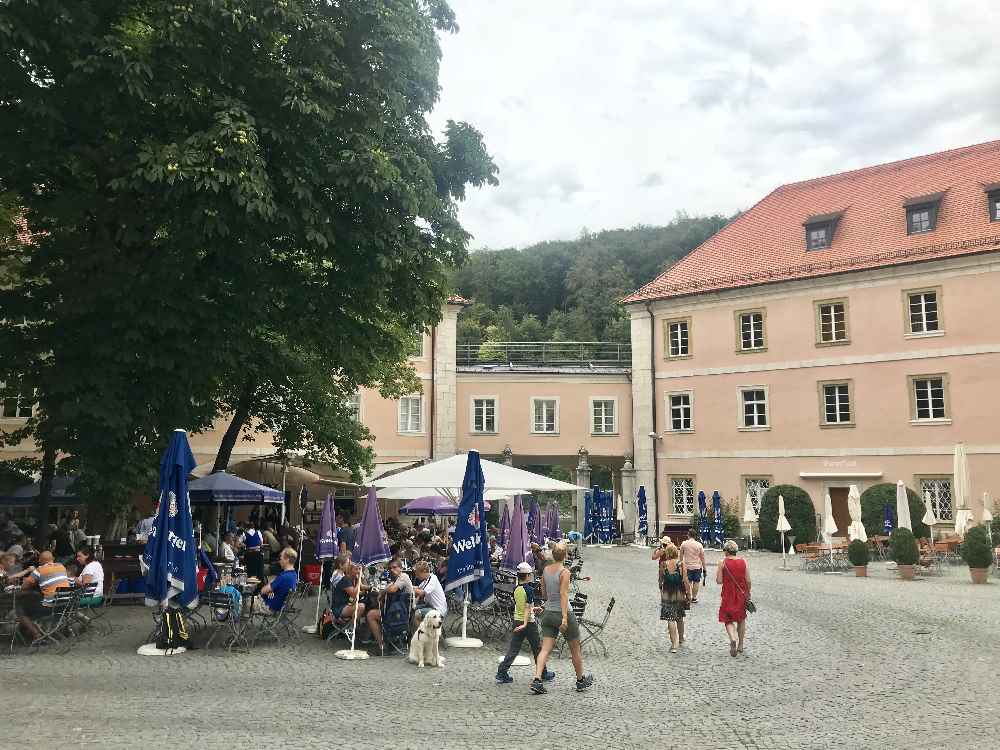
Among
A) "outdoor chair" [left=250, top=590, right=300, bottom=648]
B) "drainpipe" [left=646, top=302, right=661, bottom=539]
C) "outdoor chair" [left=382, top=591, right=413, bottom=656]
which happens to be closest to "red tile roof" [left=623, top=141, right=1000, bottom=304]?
"drainpipe" [left=646, top=302, right=661, bottom=539]

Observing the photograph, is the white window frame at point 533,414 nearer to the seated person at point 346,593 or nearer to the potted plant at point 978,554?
the potted plant at point 978,554

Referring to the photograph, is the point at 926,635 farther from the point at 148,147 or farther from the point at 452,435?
the point at 452,435

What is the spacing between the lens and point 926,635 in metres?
14.0

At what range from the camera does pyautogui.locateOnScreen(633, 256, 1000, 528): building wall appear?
102ft

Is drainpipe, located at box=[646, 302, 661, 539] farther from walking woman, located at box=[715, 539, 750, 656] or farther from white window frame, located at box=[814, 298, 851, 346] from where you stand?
walking woman, located at box=[715, 539, 750, 656]

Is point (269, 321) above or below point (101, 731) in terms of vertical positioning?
above

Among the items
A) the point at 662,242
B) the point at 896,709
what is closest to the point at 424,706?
the point at 896,709

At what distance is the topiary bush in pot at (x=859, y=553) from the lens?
23.0m

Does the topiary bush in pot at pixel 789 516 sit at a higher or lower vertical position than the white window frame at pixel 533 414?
lower

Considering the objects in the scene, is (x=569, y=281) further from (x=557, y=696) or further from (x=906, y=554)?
(x=557, y=696)

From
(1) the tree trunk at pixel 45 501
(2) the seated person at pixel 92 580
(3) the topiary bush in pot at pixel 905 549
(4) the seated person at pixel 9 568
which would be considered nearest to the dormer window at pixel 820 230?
(3) the topiary bush in pot at pixel 905 549

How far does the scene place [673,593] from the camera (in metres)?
13.0

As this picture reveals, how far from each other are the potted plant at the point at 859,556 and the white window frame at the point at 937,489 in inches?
366

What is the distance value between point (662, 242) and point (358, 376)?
220 ft
